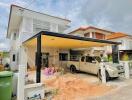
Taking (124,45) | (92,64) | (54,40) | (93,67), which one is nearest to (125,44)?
(124,45)

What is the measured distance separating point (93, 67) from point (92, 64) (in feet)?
0.99

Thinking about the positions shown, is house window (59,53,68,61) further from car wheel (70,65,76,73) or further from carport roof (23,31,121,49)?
carport roof (23,31,121,49)

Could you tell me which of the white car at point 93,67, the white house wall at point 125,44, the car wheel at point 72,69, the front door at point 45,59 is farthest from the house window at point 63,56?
the white house wall at point 125,44

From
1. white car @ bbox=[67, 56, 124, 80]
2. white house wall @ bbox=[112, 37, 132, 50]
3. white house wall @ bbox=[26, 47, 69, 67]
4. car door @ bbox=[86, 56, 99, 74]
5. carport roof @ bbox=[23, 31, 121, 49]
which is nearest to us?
carport roof @ bbox=[23, 31, 121, 49]

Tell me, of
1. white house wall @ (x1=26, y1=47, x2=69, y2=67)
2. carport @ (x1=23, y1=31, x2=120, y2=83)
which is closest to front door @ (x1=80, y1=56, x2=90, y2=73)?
carport @ (x1=23, y1=31, x2=120, y2=83)

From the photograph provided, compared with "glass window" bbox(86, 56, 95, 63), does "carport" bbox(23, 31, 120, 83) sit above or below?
above

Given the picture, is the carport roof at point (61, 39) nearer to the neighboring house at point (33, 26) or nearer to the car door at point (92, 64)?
the car door at point (92, 64)

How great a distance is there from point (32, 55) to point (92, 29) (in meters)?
13.2

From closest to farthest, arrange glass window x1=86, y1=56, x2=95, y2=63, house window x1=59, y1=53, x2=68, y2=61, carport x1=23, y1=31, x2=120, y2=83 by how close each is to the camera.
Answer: carport x1=23, y1=31, x2=120, y2=83 → glass window x1=86, y1=56, x2=95, y2=63 → house window x1=59, y1=53, x2=68, y2=61

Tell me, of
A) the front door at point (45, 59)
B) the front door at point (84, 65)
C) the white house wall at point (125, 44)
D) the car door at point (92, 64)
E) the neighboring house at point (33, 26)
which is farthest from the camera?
the white house wall at point (125, 44)

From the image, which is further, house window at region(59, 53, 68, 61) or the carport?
house window at region(59, 53, 68, 61)

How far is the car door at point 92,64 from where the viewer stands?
41.7ft

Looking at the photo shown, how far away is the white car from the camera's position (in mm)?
10984

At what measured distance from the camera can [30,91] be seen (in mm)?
6492
